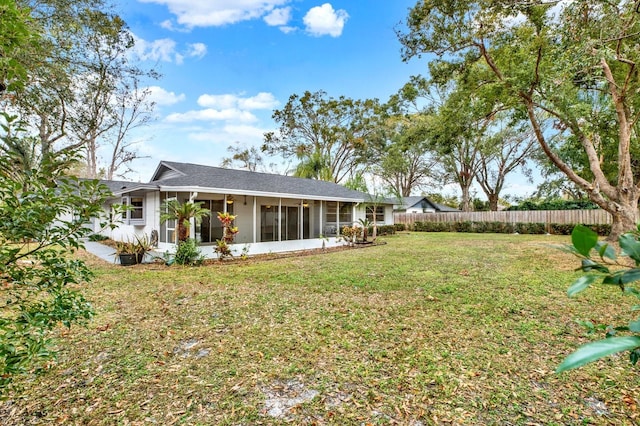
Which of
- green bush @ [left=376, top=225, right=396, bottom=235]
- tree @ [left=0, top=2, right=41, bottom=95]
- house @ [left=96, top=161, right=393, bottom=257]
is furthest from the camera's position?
green bush @ [left=376, top=225, right=396, bottom=235]

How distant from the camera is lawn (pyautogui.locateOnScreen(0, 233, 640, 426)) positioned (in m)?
2.68

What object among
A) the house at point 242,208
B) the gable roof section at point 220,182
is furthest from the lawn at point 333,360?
the house at point 242,208

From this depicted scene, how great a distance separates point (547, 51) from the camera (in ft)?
29.0

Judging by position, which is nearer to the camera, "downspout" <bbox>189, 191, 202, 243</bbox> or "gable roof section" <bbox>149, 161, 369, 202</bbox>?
"downspout" <bbox>189, 191, 202, 243</bbox>

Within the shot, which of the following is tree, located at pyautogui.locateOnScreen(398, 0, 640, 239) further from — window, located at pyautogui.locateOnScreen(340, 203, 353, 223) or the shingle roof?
window, located at pyautogui.locateOnScreen(340, 203, 353, 223)

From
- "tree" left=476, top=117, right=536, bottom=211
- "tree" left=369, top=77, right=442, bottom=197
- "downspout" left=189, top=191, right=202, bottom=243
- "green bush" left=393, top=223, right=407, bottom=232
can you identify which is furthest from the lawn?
"tree" left=476, top=117, right=536, bottom=211

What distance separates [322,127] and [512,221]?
1781 cm

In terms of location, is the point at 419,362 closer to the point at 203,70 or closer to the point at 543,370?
the point at 543,370

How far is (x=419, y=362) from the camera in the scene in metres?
3.46

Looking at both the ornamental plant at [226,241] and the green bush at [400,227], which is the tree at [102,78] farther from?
the green bush at [400,227]

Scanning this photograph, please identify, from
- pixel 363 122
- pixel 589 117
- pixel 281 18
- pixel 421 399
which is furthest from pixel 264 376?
pixel 363 122

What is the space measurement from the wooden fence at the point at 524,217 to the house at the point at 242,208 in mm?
10088

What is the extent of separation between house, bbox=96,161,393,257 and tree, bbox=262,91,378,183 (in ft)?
41.6

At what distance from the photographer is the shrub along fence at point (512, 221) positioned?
60.8 feet
